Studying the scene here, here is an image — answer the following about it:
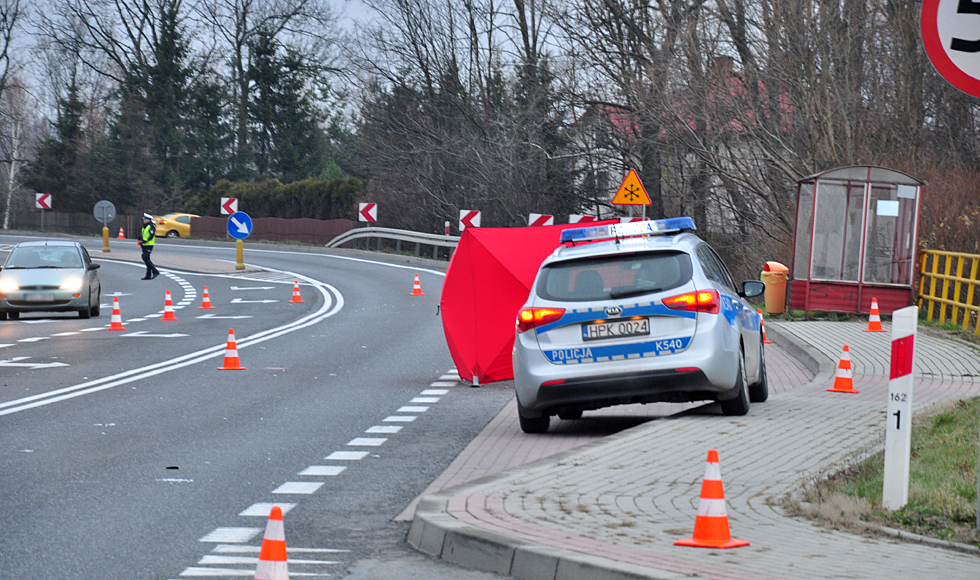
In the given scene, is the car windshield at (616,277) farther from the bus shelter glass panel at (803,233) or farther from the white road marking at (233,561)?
the bus shelter glass panel at (803,233)

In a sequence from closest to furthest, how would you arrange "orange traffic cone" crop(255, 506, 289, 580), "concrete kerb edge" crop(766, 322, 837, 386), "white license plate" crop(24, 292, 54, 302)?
"orange traffic cone" crop(255, 506, 289, 580), "concrete kerb edge" crop(766, 322, 837, 386), "white license plate" crop(24, 292, 54, 302)

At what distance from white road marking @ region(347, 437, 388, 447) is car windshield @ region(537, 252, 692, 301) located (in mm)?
1735

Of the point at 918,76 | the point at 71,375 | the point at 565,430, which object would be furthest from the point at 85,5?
the point at 565,430

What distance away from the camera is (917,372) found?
14.0 metres

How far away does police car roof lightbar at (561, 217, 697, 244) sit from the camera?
35.1 feet

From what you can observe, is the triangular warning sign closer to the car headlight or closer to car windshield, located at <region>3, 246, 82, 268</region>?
the car headlight

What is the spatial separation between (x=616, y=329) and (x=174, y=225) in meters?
62.3

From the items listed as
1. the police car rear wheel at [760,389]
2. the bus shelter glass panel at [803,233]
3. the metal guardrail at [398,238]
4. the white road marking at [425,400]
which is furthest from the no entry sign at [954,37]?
the metal guardrail at [398,238]

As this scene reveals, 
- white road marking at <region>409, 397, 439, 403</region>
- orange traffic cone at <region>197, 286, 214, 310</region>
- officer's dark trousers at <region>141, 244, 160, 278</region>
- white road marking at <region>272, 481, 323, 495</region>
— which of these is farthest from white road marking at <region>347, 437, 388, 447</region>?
officer's dark trousers at <region>141, 244, 160, 278</region>

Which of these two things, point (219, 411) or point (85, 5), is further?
point (85, 5)

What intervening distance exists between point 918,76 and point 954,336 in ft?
43.9

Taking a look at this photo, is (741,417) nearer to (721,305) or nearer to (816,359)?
(721,305)

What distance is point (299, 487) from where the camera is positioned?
8.02 metres

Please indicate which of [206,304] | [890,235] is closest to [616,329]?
[890,235]
